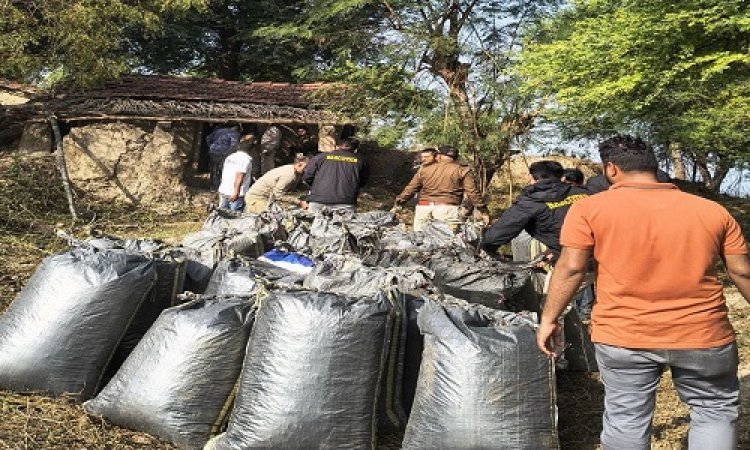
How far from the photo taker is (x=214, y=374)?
3.26 metres

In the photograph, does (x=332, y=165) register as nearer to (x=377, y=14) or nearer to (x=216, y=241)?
(x=216, y=241)

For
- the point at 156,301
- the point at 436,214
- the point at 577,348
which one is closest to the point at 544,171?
the point at 577,348

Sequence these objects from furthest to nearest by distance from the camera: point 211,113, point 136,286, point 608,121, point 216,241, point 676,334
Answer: point 211,113, point 608,121, point 216,241, point 136,286, point 676,334

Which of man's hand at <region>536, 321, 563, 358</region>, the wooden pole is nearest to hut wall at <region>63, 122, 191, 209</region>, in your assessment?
the wooden pole

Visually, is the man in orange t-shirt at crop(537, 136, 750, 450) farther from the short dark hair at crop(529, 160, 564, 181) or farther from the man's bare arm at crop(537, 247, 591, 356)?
the short dark hair at crop(529, 160, 564, 181)

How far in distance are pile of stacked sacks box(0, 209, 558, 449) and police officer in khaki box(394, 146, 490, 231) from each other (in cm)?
301

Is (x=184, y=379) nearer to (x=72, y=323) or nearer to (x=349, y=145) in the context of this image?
(x=72, y=323)

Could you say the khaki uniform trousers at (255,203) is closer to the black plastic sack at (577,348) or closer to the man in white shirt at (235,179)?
the man in white shirt at (235,179)

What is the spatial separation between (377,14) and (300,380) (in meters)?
10.4

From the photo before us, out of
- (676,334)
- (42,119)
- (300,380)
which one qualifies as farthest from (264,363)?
(42,119)

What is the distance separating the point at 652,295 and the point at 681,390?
0.40 m

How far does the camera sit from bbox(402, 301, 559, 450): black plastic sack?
2971 mm

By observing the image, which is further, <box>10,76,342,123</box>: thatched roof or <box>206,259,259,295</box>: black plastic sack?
<box>10,76,342,123</box>: thatched roof

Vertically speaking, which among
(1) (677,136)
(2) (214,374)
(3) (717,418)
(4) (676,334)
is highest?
(1) (677,136)
